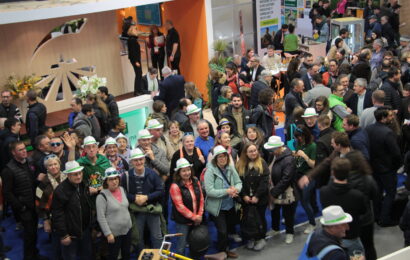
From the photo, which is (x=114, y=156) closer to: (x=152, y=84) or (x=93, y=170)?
(x=93, y=170)

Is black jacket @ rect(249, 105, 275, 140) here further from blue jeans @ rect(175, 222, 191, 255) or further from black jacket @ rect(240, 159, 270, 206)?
blue jeans @ rect(175, 222, 191, 255)

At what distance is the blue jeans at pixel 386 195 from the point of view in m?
7.08

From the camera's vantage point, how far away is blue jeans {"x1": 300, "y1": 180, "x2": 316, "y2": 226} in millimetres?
7145

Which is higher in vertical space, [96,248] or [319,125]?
[319,125]

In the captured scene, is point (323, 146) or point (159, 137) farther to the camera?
point (159, 137)

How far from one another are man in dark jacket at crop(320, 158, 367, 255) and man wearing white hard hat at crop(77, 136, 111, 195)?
104 inches

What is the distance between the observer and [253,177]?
6609 mm

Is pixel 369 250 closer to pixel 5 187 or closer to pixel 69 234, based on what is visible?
pixel 69 234

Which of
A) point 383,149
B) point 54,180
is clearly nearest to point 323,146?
point 383,149

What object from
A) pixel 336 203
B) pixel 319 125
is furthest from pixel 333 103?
pixel 336 203

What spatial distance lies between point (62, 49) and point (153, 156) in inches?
238

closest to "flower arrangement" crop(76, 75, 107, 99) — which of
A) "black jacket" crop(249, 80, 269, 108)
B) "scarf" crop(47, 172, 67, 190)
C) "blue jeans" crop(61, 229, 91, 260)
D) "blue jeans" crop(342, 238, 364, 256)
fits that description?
"black jacket" crop(249, 80, 269, 108)

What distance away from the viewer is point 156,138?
7.48 metres

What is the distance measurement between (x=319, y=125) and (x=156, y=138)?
2115 millimetres
